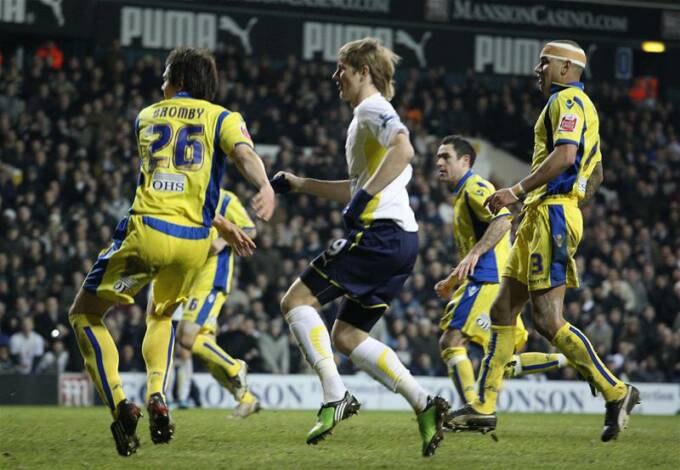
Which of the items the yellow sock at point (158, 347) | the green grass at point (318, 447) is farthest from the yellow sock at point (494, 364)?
the yellow sock at point (158, 347)

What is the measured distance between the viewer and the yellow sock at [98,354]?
6495 millimetres

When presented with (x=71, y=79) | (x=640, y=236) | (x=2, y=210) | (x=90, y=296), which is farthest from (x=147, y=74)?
(x=90, y=296)

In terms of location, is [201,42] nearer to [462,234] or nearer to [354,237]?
[462,234]

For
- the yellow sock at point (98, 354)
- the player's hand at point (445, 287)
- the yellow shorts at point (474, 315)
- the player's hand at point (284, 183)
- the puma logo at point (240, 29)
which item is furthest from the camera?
the puma logo at point (240, 29)

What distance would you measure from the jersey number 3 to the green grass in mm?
1624

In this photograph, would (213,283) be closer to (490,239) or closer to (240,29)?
(490,239)

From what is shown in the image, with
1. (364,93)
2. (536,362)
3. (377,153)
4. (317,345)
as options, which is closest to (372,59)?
(364,93)

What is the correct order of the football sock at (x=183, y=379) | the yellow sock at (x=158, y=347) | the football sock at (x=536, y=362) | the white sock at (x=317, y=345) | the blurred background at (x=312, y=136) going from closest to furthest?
1. the white sock at (x=317, y=345)
2. the yellow sock at (x=158, y=347)
3. the football sock at (x=536, y=362)
4. the football sock at (x=183, y=379)
5. the blurred background at (x=312, y=136)

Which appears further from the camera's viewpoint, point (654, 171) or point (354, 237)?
point (654, 171)

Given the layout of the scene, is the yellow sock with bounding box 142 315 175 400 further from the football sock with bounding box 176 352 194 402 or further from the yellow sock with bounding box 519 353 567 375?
the football sock with bounding box 176 352 194 402

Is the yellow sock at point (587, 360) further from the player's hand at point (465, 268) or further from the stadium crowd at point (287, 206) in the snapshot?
the stadium crowd at point (287, 206)

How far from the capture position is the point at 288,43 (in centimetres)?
2448

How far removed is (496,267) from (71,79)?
13031 mm

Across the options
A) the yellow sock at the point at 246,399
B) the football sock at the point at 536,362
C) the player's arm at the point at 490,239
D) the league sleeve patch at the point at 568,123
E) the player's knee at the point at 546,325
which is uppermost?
the league sleeve patch at the point at 568,123
